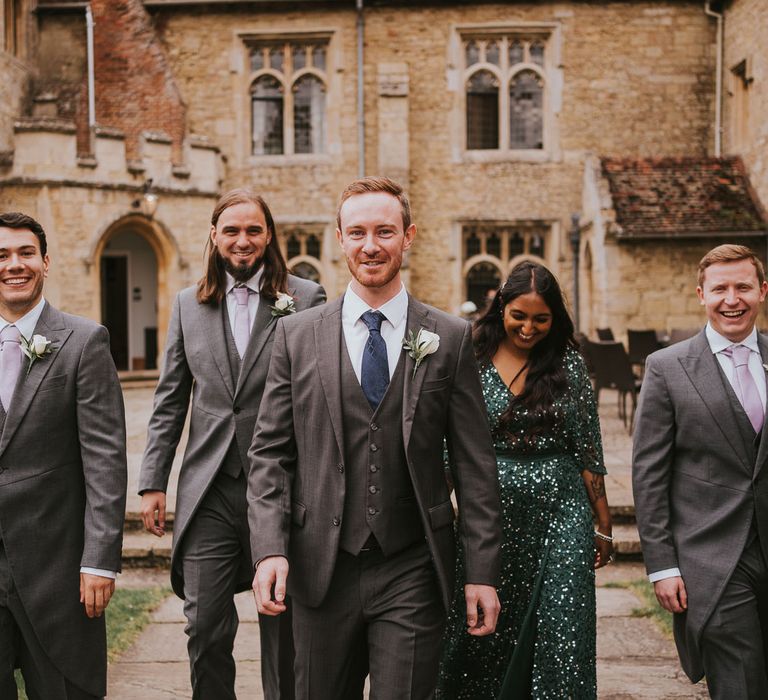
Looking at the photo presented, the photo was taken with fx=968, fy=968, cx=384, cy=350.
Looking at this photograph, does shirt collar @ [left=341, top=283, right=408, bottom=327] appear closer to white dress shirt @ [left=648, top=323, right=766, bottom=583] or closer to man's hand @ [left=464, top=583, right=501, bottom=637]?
man's hand @ [left=464, top=583, right=501, bottom=637]

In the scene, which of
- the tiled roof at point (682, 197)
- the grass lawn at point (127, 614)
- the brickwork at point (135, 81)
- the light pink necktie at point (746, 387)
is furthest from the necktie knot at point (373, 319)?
the brickwork at point (135, 81)

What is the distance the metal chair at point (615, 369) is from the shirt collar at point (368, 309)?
27.3 feet

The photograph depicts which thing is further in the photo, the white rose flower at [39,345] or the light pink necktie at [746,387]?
the light pink necktie at [746,387]

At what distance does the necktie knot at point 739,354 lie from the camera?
10.3 feet

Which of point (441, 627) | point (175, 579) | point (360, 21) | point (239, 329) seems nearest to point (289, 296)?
point (239, 329)

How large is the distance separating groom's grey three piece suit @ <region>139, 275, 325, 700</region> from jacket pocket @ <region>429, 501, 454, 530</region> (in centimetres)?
106

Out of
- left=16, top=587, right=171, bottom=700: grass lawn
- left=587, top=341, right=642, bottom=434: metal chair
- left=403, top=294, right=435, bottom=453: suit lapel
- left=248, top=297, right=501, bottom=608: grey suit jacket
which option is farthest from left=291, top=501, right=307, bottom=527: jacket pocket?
left=587, top=341, right=642, bottom=434: metal chair

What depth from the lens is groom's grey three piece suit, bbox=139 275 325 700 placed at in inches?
135

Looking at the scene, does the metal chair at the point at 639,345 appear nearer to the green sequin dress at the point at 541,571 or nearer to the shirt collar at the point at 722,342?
the green sequin dress at the point at 541,571

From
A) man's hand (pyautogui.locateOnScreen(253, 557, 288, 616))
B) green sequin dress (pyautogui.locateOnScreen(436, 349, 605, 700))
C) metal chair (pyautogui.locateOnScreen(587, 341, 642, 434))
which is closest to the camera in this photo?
man's hand (pyautogui.locateOnScreen(253, 557, 288, 616))

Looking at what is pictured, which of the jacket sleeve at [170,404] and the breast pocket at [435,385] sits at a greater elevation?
the breast pocket at [435,385]

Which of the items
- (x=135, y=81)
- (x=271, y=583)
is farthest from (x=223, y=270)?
(x=135, y=81)

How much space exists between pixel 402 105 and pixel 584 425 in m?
15.1

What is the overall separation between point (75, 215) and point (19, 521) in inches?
560
